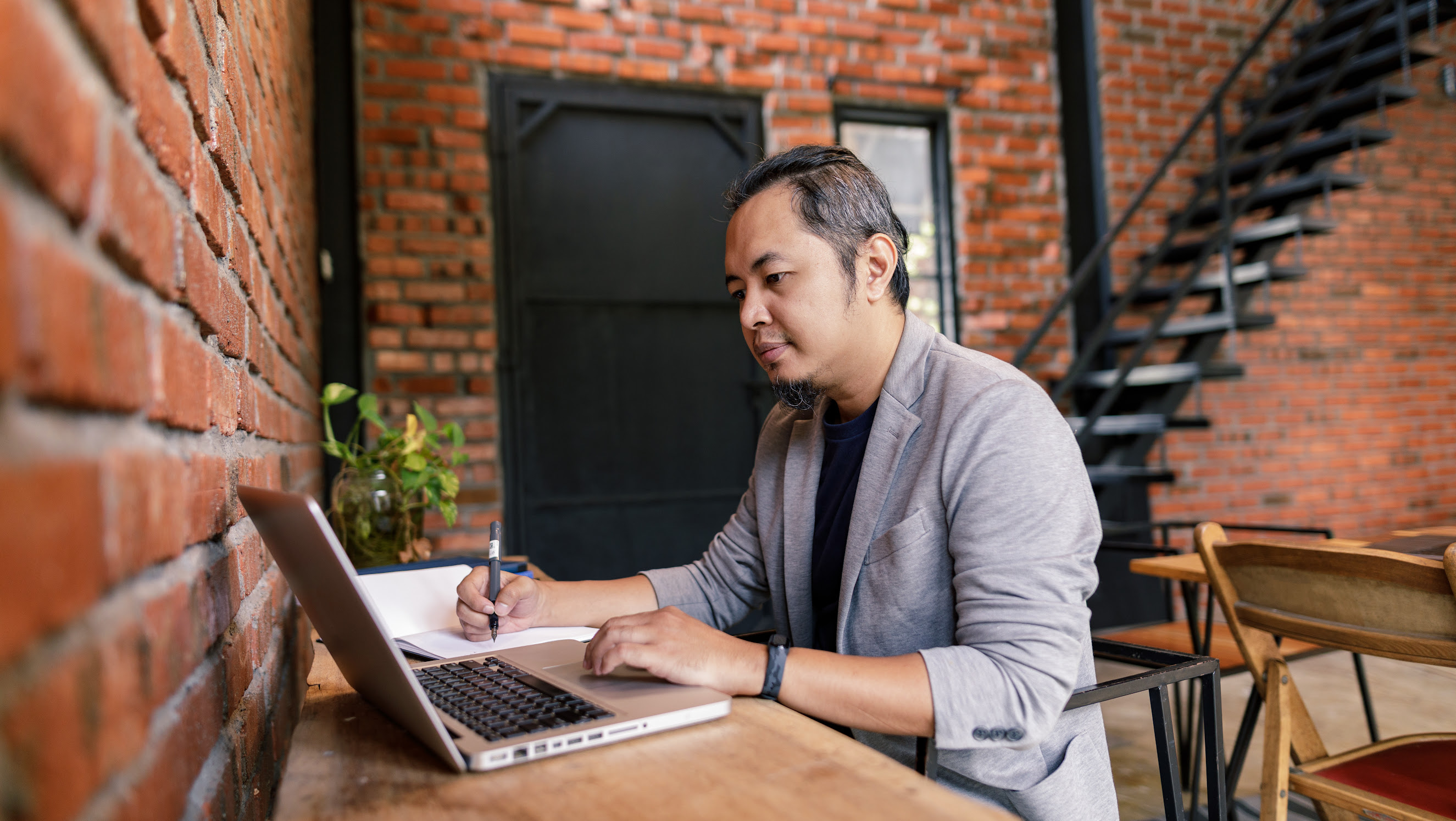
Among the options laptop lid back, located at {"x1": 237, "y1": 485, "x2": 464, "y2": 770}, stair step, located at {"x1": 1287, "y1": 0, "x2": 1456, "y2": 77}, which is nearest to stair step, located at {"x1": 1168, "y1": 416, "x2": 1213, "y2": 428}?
stair step, located at {"x1": 1287, "y1": 0, "x2": 1456, "y2": 77}

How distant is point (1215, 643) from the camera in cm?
258

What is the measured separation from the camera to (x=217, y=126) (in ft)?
2.76

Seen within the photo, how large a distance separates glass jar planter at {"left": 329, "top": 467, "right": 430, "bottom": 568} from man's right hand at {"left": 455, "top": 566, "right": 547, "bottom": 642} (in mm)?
628

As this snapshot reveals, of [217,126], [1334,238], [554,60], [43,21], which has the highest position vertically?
[554,60]

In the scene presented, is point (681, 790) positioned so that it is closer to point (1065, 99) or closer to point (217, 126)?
point (217, 126)

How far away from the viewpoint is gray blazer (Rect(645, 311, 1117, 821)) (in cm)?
103

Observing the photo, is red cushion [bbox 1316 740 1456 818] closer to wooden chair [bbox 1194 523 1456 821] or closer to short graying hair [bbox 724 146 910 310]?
wooden chair [bbox 1194 523 1456 821]

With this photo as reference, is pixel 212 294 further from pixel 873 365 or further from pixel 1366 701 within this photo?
pixel 1366 701

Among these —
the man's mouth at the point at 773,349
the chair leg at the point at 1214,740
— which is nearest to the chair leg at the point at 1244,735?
the chair leg at the point at 1214,740

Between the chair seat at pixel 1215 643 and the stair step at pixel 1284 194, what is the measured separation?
2.03 m

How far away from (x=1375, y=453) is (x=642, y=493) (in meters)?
4.36

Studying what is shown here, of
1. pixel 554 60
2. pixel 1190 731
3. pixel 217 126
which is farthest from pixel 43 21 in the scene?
pixel 554 60

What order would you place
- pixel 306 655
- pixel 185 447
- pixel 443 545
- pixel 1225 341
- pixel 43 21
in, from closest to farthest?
pixel 43 21
pixel 185 447
pixel 306 655
pixel 443 545
pixel 1225 341

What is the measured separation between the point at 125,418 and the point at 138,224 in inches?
4.7
